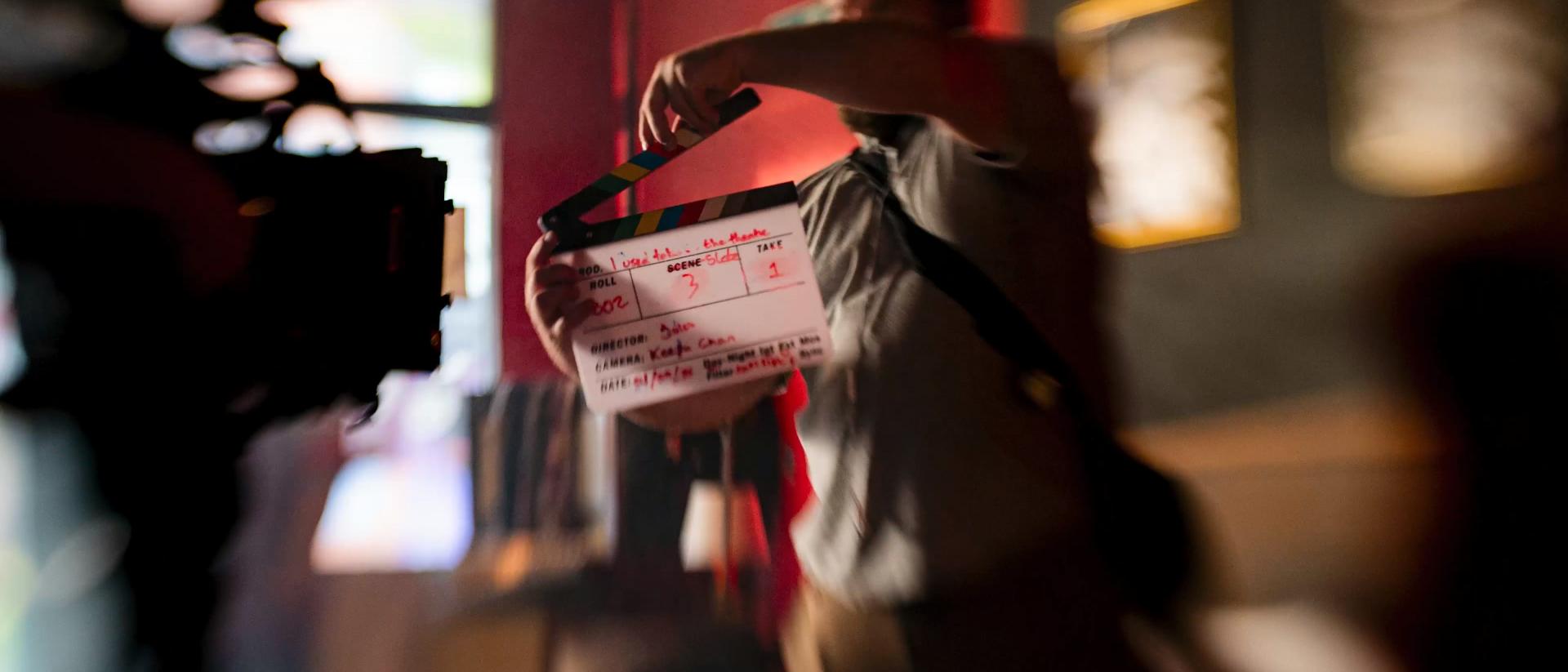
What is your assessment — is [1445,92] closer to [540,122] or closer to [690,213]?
[690,213]

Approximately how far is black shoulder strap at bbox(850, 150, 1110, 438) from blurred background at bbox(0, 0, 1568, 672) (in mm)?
79

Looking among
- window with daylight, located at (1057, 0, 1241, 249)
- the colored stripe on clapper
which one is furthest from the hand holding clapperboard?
window with daylight, located at (1057, 0, 1241, 249)

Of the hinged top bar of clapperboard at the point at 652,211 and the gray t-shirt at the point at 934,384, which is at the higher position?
the hinged top bar of clapperboard at the point at 652,211

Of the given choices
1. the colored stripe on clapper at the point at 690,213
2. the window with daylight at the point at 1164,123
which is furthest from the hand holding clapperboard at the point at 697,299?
the window with daylight at the point at 1164,123

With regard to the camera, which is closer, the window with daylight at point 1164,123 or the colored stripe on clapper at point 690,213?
the colored stripe on clapper at point 690,213

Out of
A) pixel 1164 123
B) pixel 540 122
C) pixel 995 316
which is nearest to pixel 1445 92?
pixel 1164 123

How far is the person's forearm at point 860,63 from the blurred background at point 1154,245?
62 mm

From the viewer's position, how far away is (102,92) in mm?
645

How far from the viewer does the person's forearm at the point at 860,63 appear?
1.76 feet

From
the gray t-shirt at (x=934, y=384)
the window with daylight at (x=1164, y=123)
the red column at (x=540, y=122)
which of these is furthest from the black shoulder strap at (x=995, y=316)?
the red column at (x=540, y=122)

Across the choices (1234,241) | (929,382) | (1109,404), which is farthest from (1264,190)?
(929,382)

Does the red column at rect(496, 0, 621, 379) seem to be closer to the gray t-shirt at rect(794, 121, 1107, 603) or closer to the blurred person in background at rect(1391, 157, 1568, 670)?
the gray t-shirt at rect(794, 121, 1107, 603)

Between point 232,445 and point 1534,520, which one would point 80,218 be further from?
point 1534,520

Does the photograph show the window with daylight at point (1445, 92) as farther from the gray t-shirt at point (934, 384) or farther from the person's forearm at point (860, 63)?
the person's forearm at point (860, 63)
